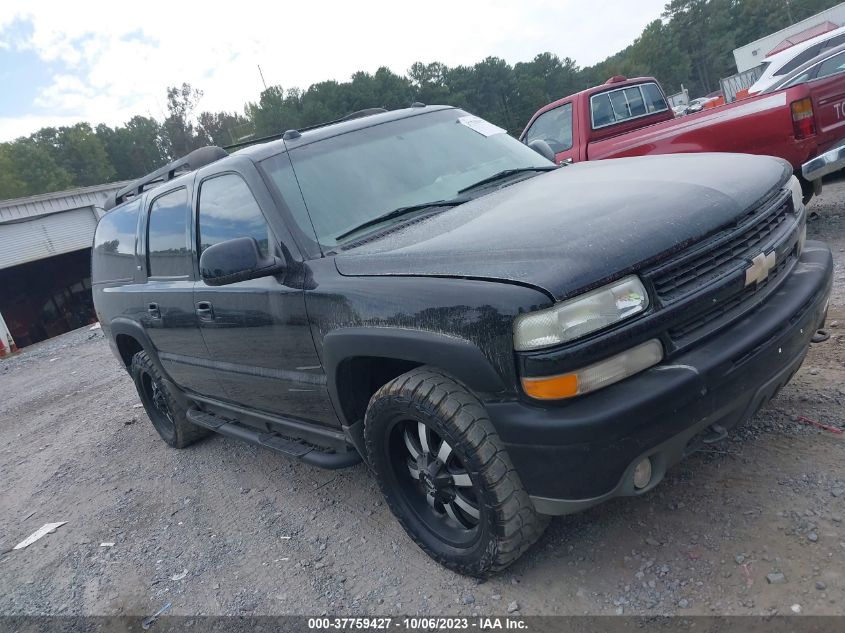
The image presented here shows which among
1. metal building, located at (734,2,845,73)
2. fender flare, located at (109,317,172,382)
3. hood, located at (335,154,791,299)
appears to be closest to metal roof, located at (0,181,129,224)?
fender flare, located at (109,317,172,382)

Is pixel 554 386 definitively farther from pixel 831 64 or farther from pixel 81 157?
pixel 81 157

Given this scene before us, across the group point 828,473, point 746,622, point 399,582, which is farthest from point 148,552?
point 828,473

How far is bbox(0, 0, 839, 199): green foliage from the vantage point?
240ft

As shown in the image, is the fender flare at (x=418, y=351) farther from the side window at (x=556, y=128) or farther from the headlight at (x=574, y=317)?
the side window at (x=556, y=128)

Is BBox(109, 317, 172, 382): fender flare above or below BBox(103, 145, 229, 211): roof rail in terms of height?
below

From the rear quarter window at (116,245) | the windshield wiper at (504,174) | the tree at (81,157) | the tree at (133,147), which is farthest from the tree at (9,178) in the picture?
the windshield wiper at (504,174)

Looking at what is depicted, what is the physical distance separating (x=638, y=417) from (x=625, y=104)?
21.1 ft

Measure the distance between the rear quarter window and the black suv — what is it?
0.95 metres

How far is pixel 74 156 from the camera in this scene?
3337 inches

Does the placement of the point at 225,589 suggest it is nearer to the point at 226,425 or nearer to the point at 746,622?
the point at 226,425

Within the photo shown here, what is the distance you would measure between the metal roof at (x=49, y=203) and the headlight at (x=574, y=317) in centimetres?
1961

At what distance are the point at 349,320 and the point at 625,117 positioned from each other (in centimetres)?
607

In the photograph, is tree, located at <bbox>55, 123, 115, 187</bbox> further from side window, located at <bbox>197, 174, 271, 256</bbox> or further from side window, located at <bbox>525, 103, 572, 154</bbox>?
side window, located at <bbox>197, 174, 271, 256</bbox>

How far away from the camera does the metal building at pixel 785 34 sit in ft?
113
